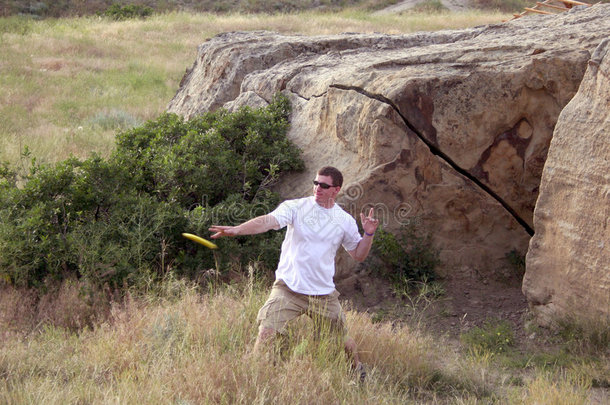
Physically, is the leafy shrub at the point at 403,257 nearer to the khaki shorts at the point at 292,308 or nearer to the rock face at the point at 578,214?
the rock face at the point at 578,214

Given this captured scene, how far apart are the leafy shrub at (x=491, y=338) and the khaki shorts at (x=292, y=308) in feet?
5.37

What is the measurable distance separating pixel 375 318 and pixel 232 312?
1591 millimetres

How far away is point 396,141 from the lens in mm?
6832

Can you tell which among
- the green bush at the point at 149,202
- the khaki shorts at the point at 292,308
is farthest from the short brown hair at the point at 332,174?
the green bush at the point at 149,202

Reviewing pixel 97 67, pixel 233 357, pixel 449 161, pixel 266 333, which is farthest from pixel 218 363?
pixel 97 67

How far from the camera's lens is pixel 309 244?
4348 millimetres

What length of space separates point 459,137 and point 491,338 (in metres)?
2.13

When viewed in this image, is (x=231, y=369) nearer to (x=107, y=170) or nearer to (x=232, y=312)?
(x=232, y=312)

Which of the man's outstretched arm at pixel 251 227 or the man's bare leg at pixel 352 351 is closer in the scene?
the man's outstretched arm at pixel 251 227

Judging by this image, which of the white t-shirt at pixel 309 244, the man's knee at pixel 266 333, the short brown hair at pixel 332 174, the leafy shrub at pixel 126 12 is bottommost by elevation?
the man's knee at pixel 266 333

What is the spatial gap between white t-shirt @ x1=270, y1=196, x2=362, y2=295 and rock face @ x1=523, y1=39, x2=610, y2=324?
7.42 feet

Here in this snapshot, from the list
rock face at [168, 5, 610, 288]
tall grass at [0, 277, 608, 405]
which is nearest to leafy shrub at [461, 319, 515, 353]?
tall grass at [0, 277, 608, 405]

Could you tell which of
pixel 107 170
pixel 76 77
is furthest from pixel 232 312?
pixel 76 77

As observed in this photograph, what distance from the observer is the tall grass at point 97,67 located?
11.9 metres
